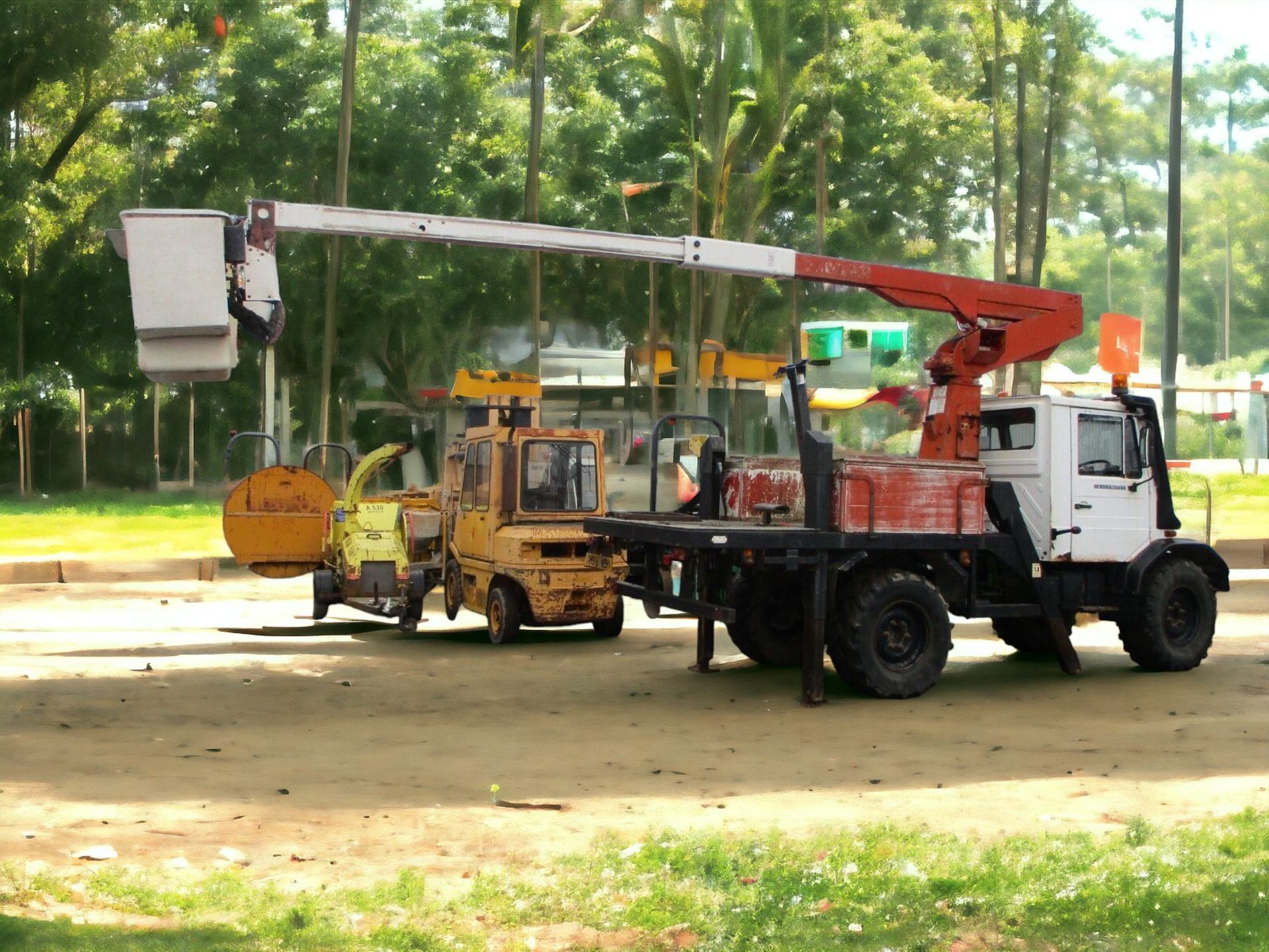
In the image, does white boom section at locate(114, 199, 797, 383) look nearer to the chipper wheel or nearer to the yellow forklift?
the yellow forklift

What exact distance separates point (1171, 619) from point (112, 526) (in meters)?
25.7

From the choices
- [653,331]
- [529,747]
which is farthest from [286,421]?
[529,747]

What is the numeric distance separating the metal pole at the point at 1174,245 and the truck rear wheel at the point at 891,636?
66.7ft

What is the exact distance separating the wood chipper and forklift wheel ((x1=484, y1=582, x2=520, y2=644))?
2.89ft

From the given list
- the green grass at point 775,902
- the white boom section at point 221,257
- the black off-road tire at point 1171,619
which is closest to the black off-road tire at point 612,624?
the white boom section at point 221,257

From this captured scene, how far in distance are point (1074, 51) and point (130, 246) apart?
1411 inches

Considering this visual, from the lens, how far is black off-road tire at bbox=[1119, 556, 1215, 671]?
41.3ft

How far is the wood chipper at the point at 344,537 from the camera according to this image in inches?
602

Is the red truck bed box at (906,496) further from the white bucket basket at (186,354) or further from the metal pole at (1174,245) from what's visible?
the metal pole at (1174,245)

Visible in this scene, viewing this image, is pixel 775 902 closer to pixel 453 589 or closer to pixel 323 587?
pixel 323 587

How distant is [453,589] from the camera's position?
1630 cm

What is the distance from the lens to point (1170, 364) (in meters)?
30.2

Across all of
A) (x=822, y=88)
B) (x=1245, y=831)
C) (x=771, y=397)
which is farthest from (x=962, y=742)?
(x=822, y=88)

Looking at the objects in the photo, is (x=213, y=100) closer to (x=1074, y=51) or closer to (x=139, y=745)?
(x=1074, y=51)
